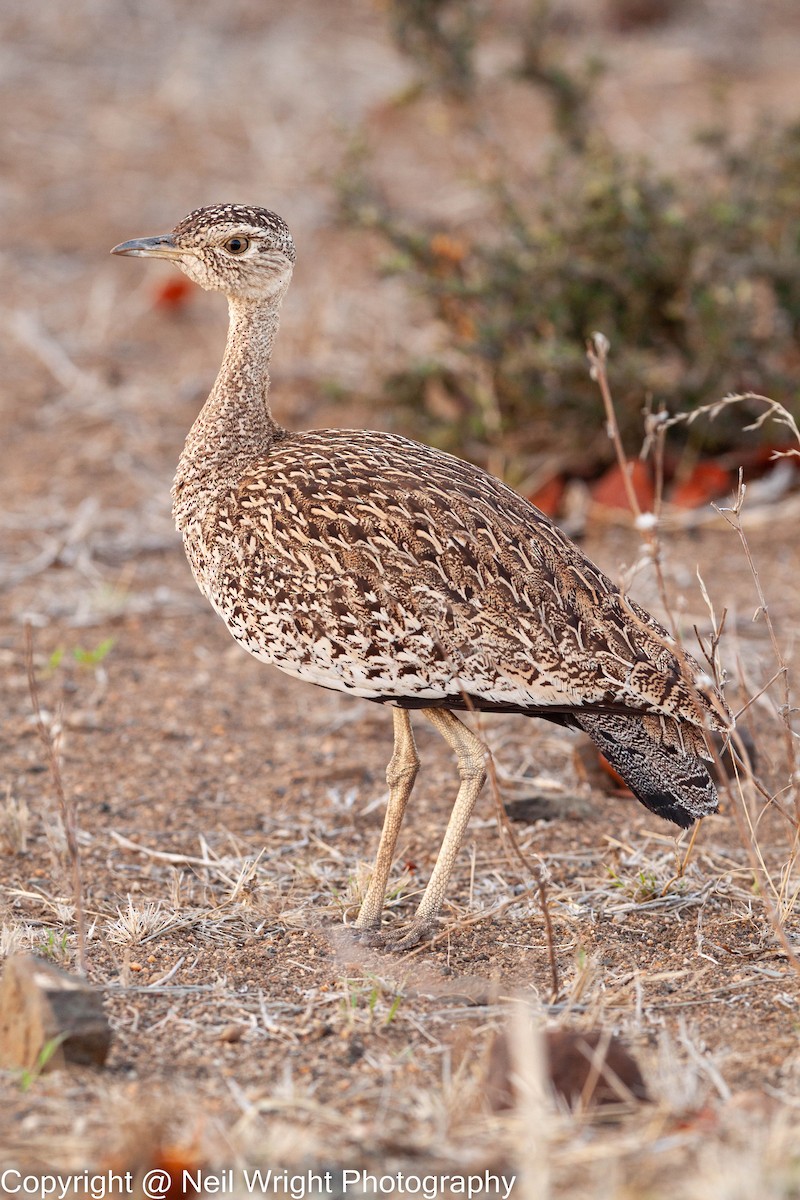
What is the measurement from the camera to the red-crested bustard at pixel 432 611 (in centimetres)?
368

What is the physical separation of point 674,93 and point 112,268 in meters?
5.01

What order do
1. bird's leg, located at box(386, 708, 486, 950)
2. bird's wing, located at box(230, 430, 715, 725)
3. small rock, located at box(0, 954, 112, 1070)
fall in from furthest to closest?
bird's leg, located at box(386, 708, 486, 950) < bird's wing, located at box(230, 430, 715, 725) < small rock, located at box(0, 954, 112, 1070)

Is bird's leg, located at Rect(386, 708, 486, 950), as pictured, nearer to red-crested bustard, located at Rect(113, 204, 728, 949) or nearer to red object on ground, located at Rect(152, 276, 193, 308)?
red-crested bustard, located at Rect(113, 204, 728, 949)

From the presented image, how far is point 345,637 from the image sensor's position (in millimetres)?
3682

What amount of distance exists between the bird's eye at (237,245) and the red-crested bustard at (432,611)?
0.61 m

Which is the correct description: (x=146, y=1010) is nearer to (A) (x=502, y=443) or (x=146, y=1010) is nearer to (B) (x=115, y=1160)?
(B) (x=115, y=1160)

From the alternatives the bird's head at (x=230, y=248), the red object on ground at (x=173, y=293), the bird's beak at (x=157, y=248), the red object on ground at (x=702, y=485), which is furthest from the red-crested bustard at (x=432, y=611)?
the red object on ground at (x=173, y=293)

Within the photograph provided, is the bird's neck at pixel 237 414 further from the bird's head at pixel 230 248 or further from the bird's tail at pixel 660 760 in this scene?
the bird's tail at pixel 660 760

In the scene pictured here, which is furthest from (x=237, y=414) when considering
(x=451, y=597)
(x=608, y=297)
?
(x=608, y=297)

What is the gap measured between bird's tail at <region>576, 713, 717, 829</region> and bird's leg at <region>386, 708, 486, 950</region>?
341 mm

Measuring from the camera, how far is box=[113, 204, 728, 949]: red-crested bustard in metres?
3.68

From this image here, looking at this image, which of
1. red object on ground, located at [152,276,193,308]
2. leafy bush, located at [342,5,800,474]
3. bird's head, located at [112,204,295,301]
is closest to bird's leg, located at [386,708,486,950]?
bird's head, located at [112,204,295,301]

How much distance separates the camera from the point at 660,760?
385 centimetres

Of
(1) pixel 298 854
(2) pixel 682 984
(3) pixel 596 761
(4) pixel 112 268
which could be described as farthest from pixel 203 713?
(4) pixel 112 268
